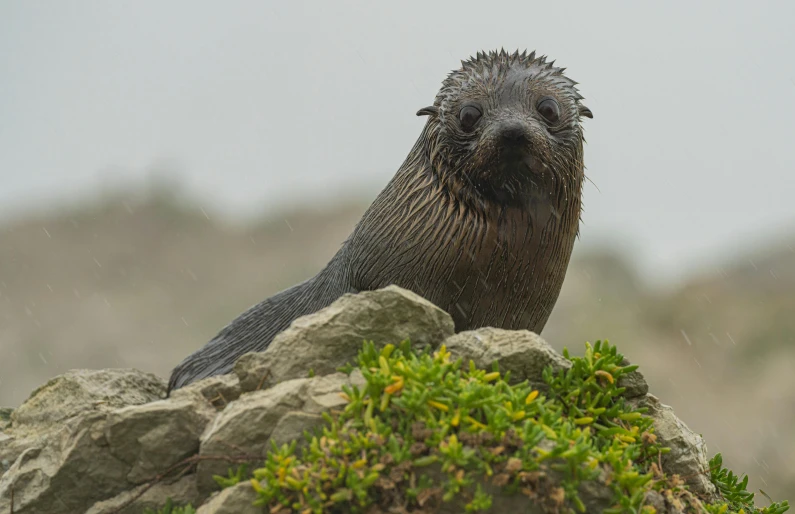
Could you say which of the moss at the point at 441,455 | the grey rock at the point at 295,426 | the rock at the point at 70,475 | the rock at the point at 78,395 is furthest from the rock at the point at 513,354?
the rock at the point at 78,395

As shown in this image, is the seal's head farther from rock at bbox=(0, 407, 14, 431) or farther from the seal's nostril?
rock at bbox=(0, 407, 14, 431)

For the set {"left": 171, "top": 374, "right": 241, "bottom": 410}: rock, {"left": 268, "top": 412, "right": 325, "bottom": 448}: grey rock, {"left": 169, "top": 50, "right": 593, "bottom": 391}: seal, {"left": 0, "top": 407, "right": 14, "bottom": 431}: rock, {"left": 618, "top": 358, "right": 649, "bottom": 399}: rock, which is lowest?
{"left": 0, "top": 407, "right": 14, "bottom": 431}: rock

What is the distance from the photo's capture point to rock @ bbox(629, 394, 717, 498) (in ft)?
12.8

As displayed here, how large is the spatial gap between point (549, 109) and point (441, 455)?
210 cm

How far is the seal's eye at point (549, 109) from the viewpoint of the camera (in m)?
4.47

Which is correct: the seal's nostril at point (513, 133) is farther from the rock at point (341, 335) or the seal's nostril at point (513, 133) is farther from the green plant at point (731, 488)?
the green plant at point (731, 488)

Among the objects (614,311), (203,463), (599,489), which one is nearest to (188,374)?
(203,463)

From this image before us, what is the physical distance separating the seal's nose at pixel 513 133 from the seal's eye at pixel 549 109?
0.27 metres

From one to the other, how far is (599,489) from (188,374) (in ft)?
8.99

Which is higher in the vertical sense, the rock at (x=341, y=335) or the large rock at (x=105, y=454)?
the rock at (x=341, y=335)

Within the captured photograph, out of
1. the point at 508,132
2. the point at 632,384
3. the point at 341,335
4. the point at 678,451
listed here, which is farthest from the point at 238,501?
the point at 508,132

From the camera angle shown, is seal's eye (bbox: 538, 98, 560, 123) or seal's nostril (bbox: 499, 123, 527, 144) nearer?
seal's nostril (bbox: 499, 123, 527, 144)

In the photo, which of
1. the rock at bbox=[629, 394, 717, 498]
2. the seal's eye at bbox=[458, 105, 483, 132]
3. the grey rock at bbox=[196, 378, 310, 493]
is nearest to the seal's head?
the seal's eye at bbox=[458, 105, 483, 132]

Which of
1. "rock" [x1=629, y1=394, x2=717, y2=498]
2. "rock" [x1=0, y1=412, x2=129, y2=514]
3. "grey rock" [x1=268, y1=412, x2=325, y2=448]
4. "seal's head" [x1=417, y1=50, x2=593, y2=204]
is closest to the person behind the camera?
"grey rock" [x1=268, y1=412, x2=325, y2=448]
